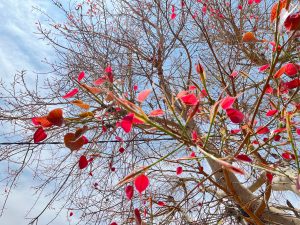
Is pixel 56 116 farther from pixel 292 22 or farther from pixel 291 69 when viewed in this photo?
pixel 291 69

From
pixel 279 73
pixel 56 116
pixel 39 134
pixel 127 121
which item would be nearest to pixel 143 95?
pixel 127 121

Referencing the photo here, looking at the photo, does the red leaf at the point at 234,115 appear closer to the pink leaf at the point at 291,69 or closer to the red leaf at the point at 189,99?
the red leaf at the point at 189,99

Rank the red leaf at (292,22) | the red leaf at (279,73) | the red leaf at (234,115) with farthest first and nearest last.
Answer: the red leaf at (279,73), the red leaf at (234,115), the red leaf at (292,22)

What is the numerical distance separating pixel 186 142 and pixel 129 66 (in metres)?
3.07

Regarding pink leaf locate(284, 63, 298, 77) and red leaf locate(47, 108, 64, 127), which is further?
Answer: pink leaf locate(284, 63, 298, 77)

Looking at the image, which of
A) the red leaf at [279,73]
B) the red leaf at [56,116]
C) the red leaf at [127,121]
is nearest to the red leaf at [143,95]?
the red leaf at [127,121]

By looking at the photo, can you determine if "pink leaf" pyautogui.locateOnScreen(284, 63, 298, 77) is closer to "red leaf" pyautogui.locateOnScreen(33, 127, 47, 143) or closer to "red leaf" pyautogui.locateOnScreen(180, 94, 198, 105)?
"red leaf" pyautogui.locateOnScreen(180, 94, 198, 105)

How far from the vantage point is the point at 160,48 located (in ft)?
11.4

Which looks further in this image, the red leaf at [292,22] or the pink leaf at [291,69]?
the pink leaf at [291,69]

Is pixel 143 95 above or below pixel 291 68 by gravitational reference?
below

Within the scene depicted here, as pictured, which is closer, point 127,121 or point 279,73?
point 127,121

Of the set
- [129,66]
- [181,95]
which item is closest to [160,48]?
[129,66]

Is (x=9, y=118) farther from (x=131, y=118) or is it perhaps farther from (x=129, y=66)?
(x=131, y=118)

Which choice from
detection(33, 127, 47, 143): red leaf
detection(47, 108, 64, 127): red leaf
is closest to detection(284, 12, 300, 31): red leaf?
detection(47, 108, 64, 127): red leaf
